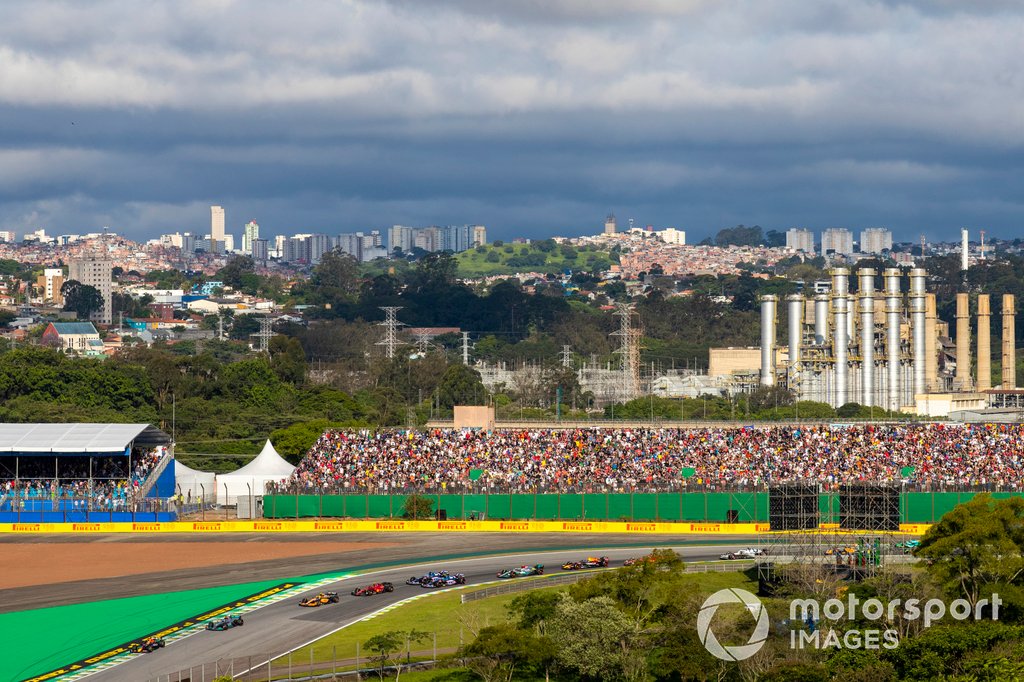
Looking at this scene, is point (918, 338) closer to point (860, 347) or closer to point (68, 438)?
point (860, 347)

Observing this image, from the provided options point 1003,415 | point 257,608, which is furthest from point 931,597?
point 1003,415

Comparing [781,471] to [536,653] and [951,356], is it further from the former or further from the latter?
[951,356]

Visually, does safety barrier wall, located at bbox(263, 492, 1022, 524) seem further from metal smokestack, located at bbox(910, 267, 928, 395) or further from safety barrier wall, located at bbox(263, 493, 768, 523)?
metal smokestack, located at bbox(910, 267, 928, 395)

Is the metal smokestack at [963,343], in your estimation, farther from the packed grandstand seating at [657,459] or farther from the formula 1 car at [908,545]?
the formula 1 car at [908,545]

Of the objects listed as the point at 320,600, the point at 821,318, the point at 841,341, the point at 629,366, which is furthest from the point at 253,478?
the point at 629,366

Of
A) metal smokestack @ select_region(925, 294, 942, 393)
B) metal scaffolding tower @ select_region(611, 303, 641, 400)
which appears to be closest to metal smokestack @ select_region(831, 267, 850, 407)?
metal smokestack @ select_region(925, 294, 942, 393)

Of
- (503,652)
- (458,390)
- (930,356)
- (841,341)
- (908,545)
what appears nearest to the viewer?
(503,652)
